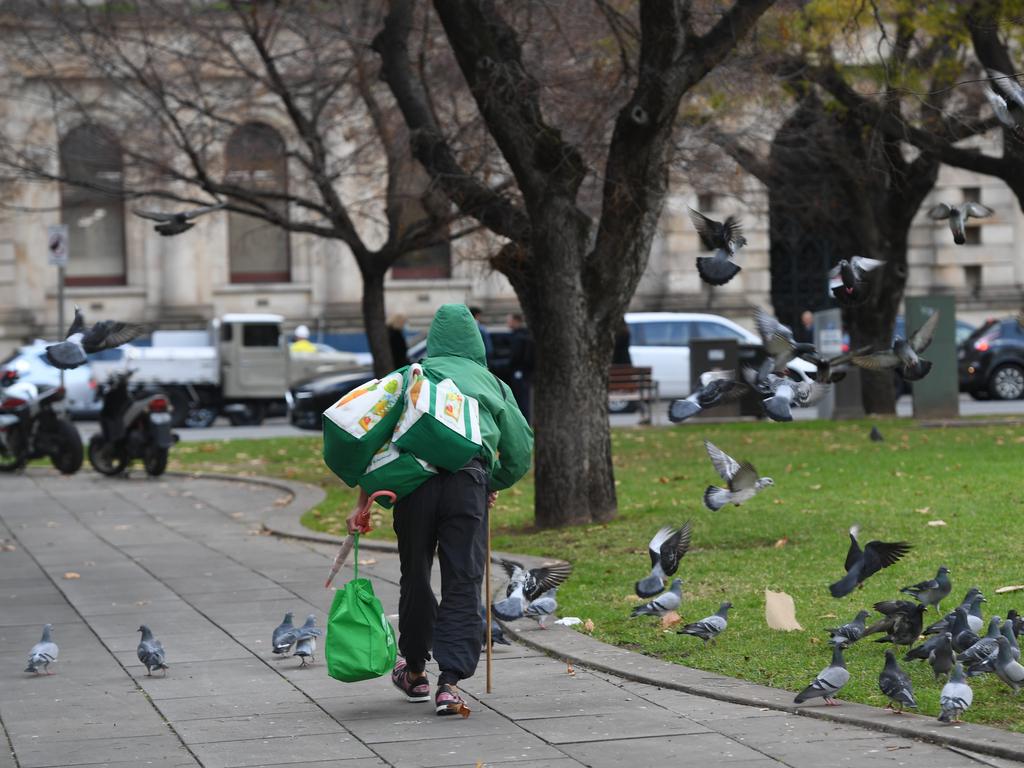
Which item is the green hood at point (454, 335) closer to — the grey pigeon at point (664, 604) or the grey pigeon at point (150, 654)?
the grey pigeon at point (664, 604)

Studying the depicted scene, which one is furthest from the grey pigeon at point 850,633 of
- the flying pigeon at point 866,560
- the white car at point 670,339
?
the white car at point 670,339

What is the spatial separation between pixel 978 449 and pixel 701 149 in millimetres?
4250

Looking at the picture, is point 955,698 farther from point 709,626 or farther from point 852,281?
point 852,281

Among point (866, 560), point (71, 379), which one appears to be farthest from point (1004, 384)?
point (866, 560)

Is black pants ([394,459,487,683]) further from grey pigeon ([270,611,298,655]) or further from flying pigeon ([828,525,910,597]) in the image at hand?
flying pigeon ([828,525,910,597])

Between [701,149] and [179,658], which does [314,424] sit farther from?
[179,658]

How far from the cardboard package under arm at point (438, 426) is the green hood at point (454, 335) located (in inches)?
12.5

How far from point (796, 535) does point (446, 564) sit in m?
4.91

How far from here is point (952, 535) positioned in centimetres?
1075

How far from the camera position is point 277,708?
706 cm

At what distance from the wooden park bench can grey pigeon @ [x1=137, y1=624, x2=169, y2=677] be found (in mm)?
17515

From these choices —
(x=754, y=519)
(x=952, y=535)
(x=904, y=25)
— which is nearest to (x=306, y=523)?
(x=754, y=519)

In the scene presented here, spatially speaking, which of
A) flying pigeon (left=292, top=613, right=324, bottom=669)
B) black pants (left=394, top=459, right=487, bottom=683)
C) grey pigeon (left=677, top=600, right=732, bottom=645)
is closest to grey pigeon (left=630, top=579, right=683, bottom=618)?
grey pigeon (left=677, top=600, right=732, bottom=645)

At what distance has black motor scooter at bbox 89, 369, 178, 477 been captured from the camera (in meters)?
18.7
